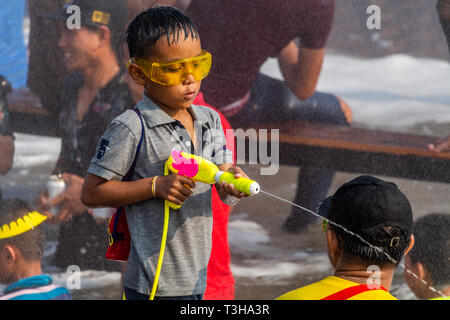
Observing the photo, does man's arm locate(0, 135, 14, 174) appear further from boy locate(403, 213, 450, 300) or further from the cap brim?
boy locate(403, 213, 450, 300)

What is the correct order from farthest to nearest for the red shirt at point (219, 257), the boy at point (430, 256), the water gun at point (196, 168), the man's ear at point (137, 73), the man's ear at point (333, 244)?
1. the boy at point (430, 256)
2. the red shirt at point (219, 257)
3. the man's ear at point (137, 73)
4. the water gun at point (196, 168)
5. the man's ear at point (333, 244)

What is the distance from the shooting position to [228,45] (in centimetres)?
327

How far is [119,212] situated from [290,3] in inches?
65.7

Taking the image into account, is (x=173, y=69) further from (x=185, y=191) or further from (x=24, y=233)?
(x=24, y=233)

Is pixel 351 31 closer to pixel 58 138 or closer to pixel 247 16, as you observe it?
pixel 247 16

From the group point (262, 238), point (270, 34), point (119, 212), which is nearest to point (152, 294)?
point (119, 212)

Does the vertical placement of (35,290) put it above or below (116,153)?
below

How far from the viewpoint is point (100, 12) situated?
10.7 feet

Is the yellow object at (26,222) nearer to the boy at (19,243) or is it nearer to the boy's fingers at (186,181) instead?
the boy at (19,243)

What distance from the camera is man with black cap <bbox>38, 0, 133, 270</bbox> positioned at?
333 cm

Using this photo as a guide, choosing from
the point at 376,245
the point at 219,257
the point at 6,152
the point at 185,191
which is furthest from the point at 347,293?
the point at 6,152

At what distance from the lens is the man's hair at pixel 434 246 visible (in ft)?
10.7

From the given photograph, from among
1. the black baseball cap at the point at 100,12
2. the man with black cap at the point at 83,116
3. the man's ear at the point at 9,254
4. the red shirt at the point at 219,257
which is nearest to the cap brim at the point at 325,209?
the red shirt at the point at 219,257

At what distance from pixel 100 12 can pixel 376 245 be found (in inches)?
82.6
